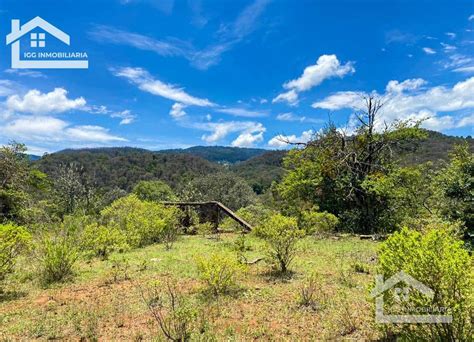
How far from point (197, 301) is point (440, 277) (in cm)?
380

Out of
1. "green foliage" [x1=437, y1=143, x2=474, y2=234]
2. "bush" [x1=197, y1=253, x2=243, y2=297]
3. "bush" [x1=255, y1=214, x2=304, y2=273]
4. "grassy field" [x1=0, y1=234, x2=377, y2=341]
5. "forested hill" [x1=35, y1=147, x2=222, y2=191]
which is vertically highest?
"forested hill" [x1=35, y1=147, x2=222, y2=191]

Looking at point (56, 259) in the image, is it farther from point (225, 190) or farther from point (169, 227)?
point (225, 190)

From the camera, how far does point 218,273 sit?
621 cm

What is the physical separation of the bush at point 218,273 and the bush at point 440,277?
320 cm

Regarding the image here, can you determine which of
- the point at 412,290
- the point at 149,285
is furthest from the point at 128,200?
the point at 412,290

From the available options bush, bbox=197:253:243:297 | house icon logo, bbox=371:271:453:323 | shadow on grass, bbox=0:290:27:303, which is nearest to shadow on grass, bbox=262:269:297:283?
bush, bbox=197:253:243:297

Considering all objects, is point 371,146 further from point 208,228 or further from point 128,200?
point 128,200

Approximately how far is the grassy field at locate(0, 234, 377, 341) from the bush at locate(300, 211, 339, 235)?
4.85m

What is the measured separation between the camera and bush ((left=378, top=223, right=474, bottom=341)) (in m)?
3.36

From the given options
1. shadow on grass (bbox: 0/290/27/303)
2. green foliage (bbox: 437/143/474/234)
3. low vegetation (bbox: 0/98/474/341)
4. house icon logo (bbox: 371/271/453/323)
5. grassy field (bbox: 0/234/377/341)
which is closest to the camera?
house icon logo (bbox: 371/271/453/323)

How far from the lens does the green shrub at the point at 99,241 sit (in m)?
9.51

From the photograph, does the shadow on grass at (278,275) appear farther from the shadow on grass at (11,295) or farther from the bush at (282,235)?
the shadow on grass at (11,295)

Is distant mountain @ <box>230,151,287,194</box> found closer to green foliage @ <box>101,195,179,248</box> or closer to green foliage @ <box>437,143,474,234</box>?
green foliage @ <box>101,195,179,248</box>

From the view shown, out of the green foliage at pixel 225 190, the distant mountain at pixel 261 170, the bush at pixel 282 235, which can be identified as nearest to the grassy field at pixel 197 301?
the bush at pixel 282 235
